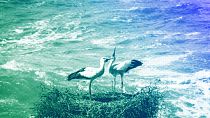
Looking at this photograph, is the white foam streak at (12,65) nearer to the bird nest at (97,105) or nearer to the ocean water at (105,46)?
the ocean water at (105,46)

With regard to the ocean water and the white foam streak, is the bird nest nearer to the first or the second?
the ocean water

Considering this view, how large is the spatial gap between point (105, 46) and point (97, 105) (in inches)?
930

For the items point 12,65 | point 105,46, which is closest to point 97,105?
point 12,65

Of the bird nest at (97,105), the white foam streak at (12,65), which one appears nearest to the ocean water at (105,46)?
the white foam streak at (12,65)

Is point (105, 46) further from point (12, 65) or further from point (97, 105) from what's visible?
point (97, 105)

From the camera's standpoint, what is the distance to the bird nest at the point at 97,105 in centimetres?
1666

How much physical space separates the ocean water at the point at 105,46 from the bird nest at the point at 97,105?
19.2 ft

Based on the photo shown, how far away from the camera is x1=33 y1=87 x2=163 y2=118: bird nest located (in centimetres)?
1666

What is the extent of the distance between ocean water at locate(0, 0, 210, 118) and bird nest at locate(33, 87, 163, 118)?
5.84m

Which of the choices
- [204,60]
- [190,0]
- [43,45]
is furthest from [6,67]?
[190,0]

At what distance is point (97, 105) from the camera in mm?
16594

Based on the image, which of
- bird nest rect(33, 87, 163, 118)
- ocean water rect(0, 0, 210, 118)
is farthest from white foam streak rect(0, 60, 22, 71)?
bird nest rect(33, 87, 163, 118)

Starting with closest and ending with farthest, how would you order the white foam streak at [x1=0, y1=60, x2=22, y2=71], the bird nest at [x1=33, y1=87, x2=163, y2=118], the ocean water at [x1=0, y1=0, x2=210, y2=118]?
1. the bird nest at [x1=33, y1=87, x2=163, y2=118]
2. the ocean water at [x1=0, y1=0, x2=210, y2=118]
3. the white foam streak at [x1=0, y1=60, x2=22, y2=71]

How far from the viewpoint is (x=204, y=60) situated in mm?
36531
